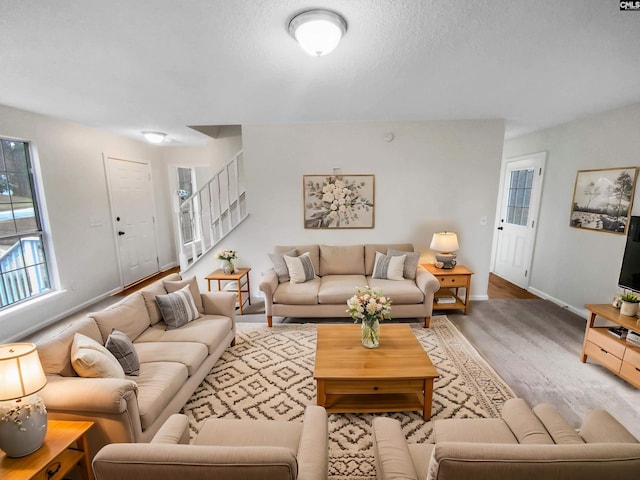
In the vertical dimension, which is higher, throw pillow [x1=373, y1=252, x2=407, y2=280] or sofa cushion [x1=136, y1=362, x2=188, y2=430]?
throw pillow [x1=373, y1=252, x2=407, y2=280]

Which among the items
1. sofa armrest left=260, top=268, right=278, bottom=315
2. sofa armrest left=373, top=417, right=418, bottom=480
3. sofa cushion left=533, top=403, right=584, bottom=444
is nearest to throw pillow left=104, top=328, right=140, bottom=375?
sofa armrest left=260, top=268, right=278, bottom=315

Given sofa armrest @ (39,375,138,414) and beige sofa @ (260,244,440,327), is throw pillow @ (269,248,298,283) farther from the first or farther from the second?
sofa armrest @ (39,375,138,414)

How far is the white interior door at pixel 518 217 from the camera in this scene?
4547mm

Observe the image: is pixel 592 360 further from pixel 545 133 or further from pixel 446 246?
pixel 545 133

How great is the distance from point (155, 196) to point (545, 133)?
685cm

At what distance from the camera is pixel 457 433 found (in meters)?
1.40

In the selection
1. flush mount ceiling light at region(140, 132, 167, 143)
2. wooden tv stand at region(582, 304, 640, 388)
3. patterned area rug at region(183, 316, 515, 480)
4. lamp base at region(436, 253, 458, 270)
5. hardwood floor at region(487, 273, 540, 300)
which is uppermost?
flush mount ceiling light at region(140, 132, 167, 143)

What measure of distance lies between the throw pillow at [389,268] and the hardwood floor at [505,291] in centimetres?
181

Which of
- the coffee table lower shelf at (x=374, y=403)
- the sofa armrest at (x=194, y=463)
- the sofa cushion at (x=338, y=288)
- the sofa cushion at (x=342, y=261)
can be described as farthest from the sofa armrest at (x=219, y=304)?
the sofa armrest at (x=194, y=463)

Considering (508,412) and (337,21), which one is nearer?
(508,412)

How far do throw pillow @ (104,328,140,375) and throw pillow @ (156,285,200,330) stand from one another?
0.60 metres

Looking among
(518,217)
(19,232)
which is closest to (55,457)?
(19,232)

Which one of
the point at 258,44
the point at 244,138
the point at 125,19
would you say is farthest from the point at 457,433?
the point at 244,138

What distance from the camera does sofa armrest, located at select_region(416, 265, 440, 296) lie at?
3.34 meters
